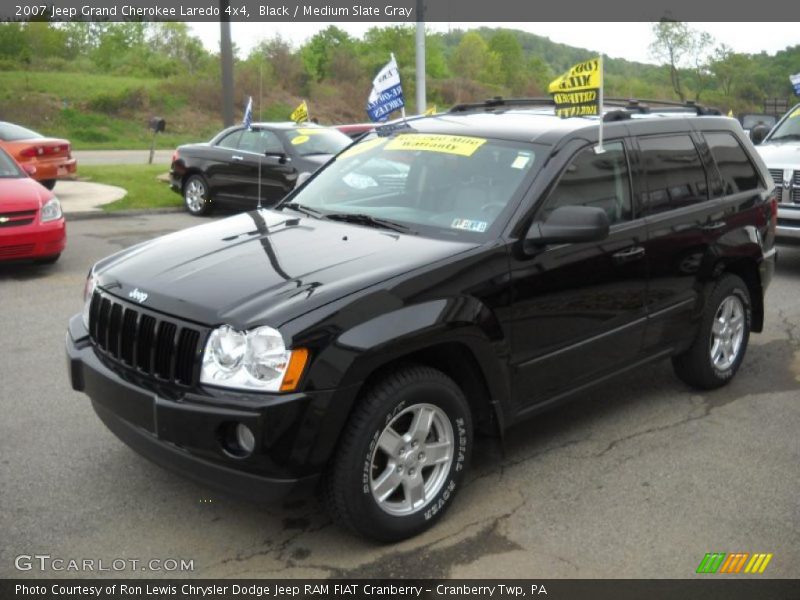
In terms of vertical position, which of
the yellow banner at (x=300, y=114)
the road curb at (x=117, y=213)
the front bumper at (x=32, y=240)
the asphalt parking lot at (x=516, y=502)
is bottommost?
the asphalt parking lot at (x=516, y=502)

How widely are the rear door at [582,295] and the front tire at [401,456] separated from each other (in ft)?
1.66

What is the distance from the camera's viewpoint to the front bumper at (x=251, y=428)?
10.6 ft

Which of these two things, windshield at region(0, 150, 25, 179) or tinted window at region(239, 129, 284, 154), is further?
tinted window at region(239, 129, 284, 154)

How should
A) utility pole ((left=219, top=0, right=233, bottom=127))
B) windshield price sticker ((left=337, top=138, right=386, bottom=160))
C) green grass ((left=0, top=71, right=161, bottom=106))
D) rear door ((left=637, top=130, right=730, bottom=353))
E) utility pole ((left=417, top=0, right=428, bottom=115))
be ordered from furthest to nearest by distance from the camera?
green grass ((left=0, top=71, right=161, bottom=106))
utility pole ((left=219, top=0, right=233, bottom=127))
utility pole ((left=417, top=0, right=428, bottom=115))
windshield price sticker ((left=337, top=138, right=386, bottom=160))
rear door ((left=637, top=130, right=730, bottom=353))

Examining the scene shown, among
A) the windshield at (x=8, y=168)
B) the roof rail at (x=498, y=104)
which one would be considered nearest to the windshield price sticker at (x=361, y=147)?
the roof rail at (x=498, y=104)

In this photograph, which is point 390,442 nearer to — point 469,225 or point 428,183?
point 469,225

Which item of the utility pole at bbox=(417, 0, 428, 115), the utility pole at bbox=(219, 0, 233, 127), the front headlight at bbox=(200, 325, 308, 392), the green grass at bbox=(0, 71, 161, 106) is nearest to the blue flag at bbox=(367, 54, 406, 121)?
the utility pole at bbox=(417, 0, 428, 115)

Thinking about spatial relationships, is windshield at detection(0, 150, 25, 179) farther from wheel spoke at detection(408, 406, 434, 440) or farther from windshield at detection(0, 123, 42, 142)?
wheel spoke at detection(408, 406, 434, 440)

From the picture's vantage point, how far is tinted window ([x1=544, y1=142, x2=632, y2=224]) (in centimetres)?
438

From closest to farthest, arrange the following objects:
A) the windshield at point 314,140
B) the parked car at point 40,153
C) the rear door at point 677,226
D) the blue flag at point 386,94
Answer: the rear door at point 677,226
the blue flag at point 386,94
the windshield at point 314,140
the parked car at point 40,153

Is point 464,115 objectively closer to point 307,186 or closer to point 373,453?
point 307,186

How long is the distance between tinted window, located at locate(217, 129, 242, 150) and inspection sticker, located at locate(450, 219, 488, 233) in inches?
430

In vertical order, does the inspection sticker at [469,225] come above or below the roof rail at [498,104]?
below

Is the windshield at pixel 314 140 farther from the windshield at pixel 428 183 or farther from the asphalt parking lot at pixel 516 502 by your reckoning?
the windshield at pixel 428 183
